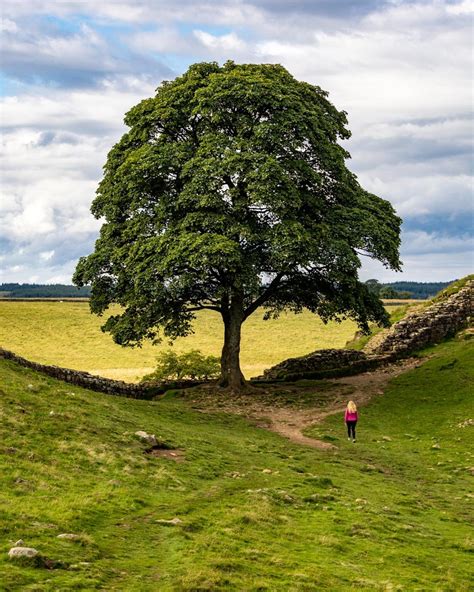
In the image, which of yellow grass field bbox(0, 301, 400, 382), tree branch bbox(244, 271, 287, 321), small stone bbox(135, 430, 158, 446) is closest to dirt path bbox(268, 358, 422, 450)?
tree branch bbox(244, 271, 287, 321)

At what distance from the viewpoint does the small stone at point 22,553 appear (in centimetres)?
1298

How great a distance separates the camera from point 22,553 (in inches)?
514

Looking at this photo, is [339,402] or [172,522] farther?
[339,402]

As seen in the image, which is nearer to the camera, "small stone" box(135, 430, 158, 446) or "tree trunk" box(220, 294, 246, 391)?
"small stone" box(135, 430, 158, 446)

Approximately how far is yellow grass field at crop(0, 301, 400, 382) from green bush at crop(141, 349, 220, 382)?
12.3 metres

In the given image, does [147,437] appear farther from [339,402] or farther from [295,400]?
[339,402]

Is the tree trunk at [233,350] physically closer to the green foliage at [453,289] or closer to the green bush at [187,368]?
the green bush at [187,368]

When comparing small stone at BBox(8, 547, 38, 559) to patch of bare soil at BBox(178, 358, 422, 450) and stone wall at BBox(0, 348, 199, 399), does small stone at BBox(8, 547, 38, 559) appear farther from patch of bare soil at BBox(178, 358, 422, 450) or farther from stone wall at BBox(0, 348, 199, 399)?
stone wall at BBox(0, 348, 199, 399)

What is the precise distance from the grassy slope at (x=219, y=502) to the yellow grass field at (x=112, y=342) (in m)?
39.7

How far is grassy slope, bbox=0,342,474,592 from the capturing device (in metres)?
13.9

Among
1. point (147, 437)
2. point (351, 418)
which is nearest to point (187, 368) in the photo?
point (351, 418)

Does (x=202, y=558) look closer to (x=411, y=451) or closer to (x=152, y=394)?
(x=411, y=451)

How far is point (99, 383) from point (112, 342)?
2061 inches

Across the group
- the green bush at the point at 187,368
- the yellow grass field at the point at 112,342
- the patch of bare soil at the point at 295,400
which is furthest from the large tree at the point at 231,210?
the yellow grass field at the point at 112,342
